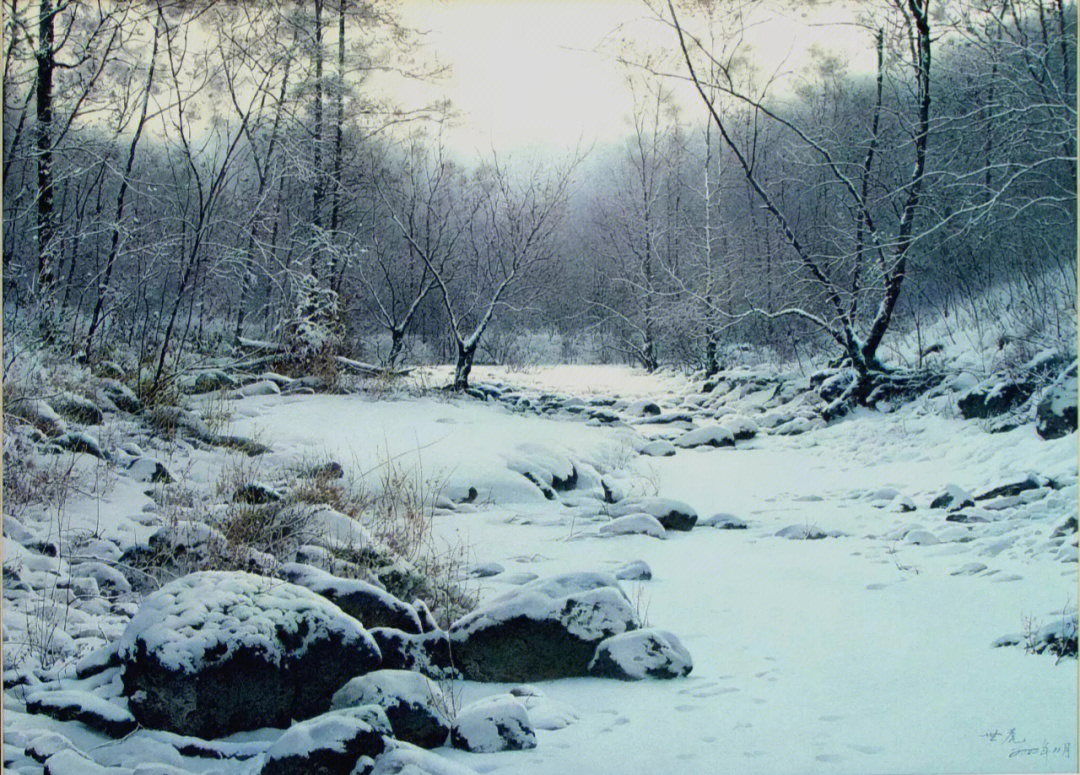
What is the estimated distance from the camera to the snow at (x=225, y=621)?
1.53 m

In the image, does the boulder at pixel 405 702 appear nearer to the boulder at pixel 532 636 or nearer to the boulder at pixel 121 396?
the boulder at pixel 532 636

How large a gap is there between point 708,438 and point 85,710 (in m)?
4.49

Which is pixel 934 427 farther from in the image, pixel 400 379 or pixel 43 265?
pixel 43 265

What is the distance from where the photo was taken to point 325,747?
135cm

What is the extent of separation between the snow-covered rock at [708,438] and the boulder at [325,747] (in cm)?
417

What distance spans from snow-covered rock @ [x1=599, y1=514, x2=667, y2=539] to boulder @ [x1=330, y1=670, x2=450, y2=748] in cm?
152

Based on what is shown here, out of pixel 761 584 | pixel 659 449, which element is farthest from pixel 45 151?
pixel 659 449

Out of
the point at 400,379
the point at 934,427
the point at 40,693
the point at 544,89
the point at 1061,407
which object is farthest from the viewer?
the point at 400,379

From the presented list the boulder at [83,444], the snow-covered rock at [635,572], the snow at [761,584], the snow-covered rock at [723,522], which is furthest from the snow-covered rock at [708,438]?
the boulder at [83,444]

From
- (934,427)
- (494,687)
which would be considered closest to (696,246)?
(934,427)

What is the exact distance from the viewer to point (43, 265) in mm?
3236

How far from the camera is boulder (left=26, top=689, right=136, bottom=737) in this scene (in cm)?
147

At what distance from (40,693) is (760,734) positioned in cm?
160

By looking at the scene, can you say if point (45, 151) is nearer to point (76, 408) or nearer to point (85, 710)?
point (76, 408)
